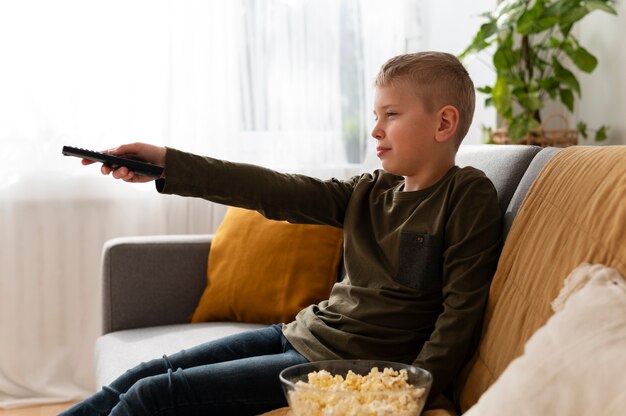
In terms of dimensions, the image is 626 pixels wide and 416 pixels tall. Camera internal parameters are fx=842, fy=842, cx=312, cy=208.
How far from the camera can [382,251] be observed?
1.63 m

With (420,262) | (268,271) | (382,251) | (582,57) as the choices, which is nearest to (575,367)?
(420,262)

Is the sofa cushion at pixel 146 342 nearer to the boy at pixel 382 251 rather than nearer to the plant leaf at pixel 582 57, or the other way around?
the boy at pixel 382 251

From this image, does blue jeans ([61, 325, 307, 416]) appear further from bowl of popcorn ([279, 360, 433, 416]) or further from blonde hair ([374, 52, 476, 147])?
blonde hair ([374, 52, 476, 147])

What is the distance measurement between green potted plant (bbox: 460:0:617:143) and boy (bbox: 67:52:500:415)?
130cm

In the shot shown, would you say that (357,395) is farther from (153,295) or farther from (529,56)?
(529,56)

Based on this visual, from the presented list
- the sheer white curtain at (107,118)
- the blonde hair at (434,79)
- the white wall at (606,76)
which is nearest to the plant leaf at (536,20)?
the white wall at (606,76)

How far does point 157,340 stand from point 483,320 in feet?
3.20

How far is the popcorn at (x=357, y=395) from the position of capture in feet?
3.56

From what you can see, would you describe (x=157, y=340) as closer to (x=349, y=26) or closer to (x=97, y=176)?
(x=97, y=176)

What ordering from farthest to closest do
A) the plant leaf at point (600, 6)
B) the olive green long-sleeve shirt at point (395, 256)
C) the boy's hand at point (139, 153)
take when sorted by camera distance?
the plant leaf at point (600, 6) < the boy's hand at point (139, 153) < the olive green long-sleeve shirt at point (395, 256)

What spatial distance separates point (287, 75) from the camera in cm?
328

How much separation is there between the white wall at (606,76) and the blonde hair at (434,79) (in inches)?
59.7

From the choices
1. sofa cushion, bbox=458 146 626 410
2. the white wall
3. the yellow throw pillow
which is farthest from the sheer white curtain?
sofa cushion, bbox=458 146 626 410

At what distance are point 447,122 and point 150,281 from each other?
1090 millimetres
